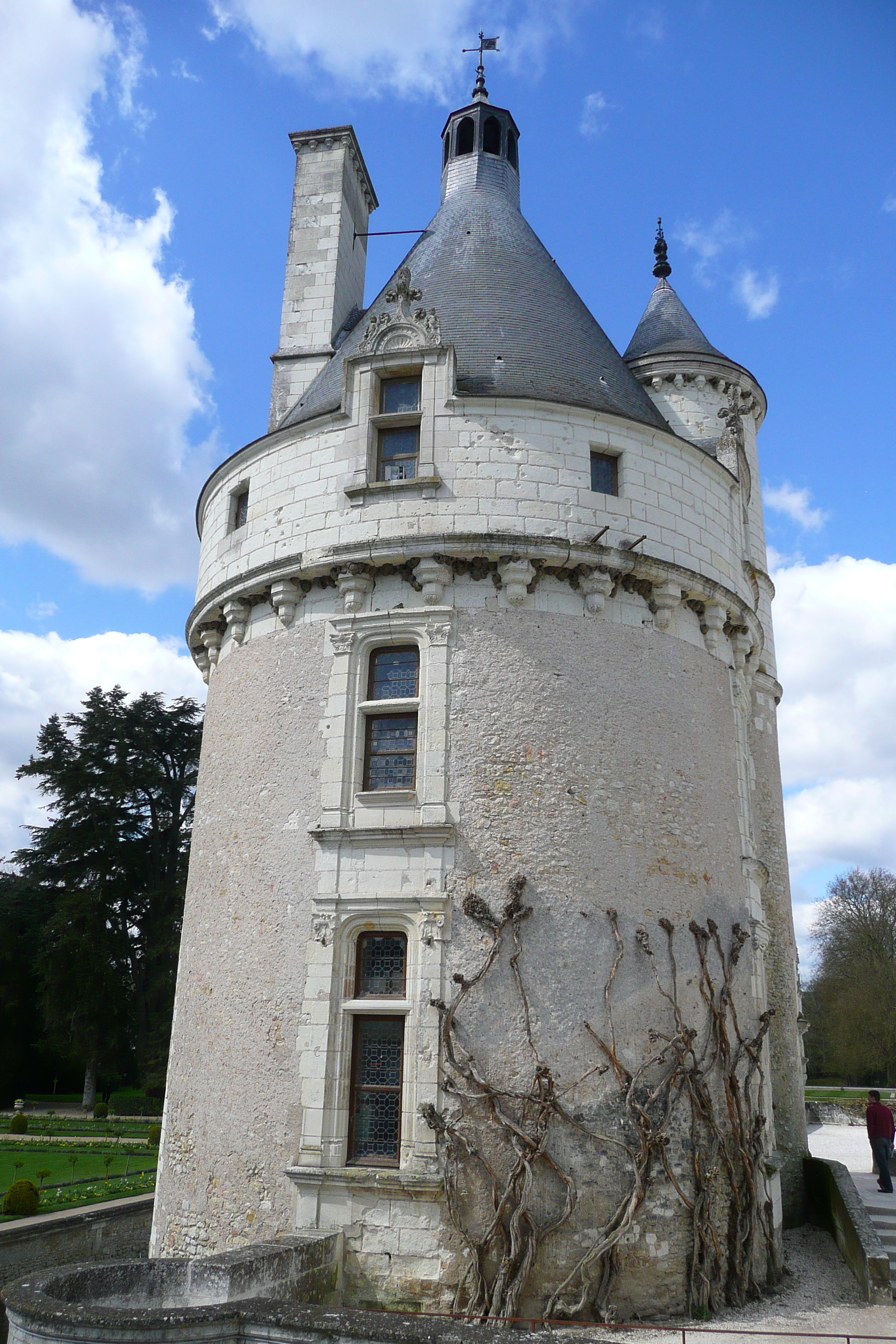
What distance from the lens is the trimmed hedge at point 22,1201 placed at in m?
15.4

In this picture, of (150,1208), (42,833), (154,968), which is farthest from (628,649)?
(42,833)

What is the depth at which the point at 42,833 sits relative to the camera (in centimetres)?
3825

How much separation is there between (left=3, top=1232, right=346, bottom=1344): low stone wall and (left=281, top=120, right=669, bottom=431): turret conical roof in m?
8.77

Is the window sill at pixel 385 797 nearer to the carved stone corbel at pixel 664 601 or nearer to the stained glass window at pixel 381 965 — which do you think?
the stained glass window at pixel 381 965

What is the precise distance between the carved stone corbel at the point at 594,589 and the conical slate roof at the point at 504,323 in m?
2.03

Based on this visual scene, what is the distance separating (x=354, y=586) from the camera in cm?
1121

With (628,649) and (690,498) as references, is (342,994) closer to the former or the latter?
(628,649)

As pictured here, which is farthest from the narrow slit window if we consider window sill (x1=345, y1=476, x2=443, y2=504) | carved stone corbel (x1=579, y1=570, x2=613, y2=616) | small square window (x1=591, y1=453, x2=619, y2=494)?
small square window (x1=591, y1=453, x2=619, y2=494)

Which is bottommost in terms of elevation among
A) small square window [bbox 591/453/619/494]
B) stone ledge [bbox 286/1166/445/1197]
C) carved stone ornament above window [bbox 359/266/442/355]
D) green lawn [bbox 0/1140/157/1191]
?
green lawn [bbox 0/1140/157/1191]

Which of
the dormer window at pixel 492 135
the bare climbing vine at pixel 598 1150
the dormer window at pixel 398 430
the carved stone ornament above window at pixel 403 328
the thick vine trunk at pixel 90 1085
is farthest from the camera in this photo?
the thick vine trunk at pixel 90 1085

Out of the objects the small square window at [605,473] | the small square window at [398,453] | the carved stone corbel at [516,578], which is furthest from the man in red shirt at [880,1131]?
the small square window at [398,453]

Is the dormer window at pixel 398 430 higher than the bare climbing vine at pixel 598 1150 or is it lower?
higher

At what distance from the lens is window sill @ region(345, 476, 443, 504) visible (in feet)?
36.8

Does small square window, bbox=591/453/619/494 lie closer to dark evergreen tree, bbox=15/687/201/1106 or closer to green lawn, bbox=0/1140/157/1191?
green lawn, bbox=0/1140/157/1191
